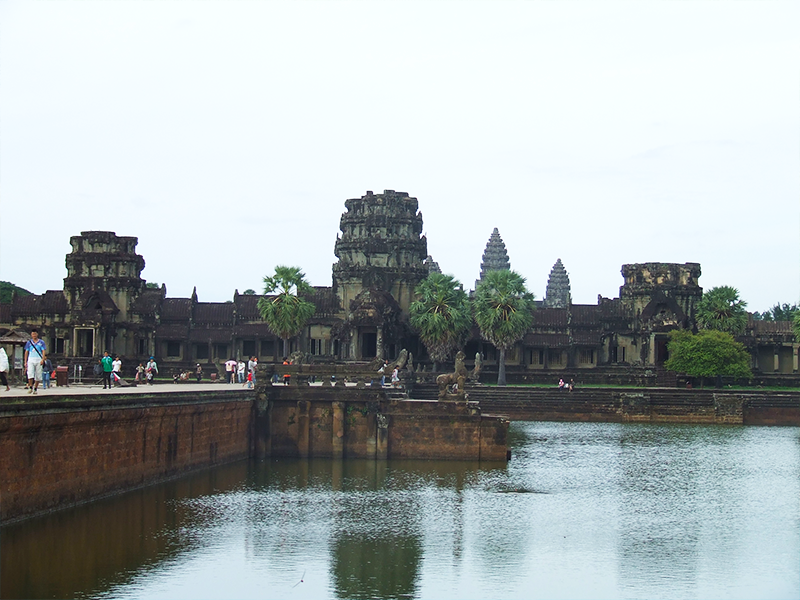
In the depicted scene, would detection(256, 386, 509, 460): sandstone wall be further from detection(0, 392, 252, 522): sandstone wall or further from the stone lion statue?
detection(0, 392, 252, 522): sandstone wall

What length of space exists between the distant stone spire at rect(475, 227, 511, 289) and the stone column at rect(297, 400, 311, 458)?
356 feet

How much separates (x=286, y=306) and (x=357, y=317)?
5120 mm

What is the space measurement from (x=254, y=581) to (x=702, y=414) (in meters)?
48.5

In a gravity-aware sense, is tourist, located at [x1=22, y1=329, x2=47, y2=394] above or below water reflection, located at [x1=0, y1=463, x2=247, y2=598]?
above

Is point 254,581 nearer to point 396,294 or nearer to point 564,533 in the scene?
point 564,533

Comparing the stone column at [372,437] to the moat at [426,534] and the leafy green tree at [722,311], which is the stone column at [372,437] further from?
the leafy green tree at [722,311]

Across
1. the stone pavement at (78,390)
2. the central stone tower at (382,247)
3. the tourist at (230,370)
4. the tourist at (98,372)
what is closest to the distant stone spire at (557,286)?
the central stone tower at (382,247)

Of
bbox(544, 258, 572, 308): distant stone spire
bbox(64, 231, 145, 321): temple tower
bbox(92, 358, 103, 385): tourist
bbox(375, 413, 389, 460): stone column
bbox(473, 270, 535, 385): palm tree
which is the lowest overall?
bbox(375, 413, 389, 460): stone column

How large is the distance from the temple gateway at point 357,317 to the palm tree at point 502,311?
3.90 metres

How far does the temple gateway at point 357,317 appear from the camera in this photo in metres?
89.4

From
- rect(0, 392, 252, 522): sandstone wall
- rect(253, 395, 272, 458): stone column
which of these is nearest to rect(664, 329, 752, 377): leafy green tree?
rect(253, 395, 272, 458): stone column

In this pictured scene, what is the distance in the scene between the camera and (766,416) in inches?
2872

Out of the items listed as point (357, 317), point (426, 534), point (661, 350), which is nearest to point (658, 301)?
point (661, 350)

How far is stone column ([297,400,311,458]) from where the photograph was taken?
51.4 m
